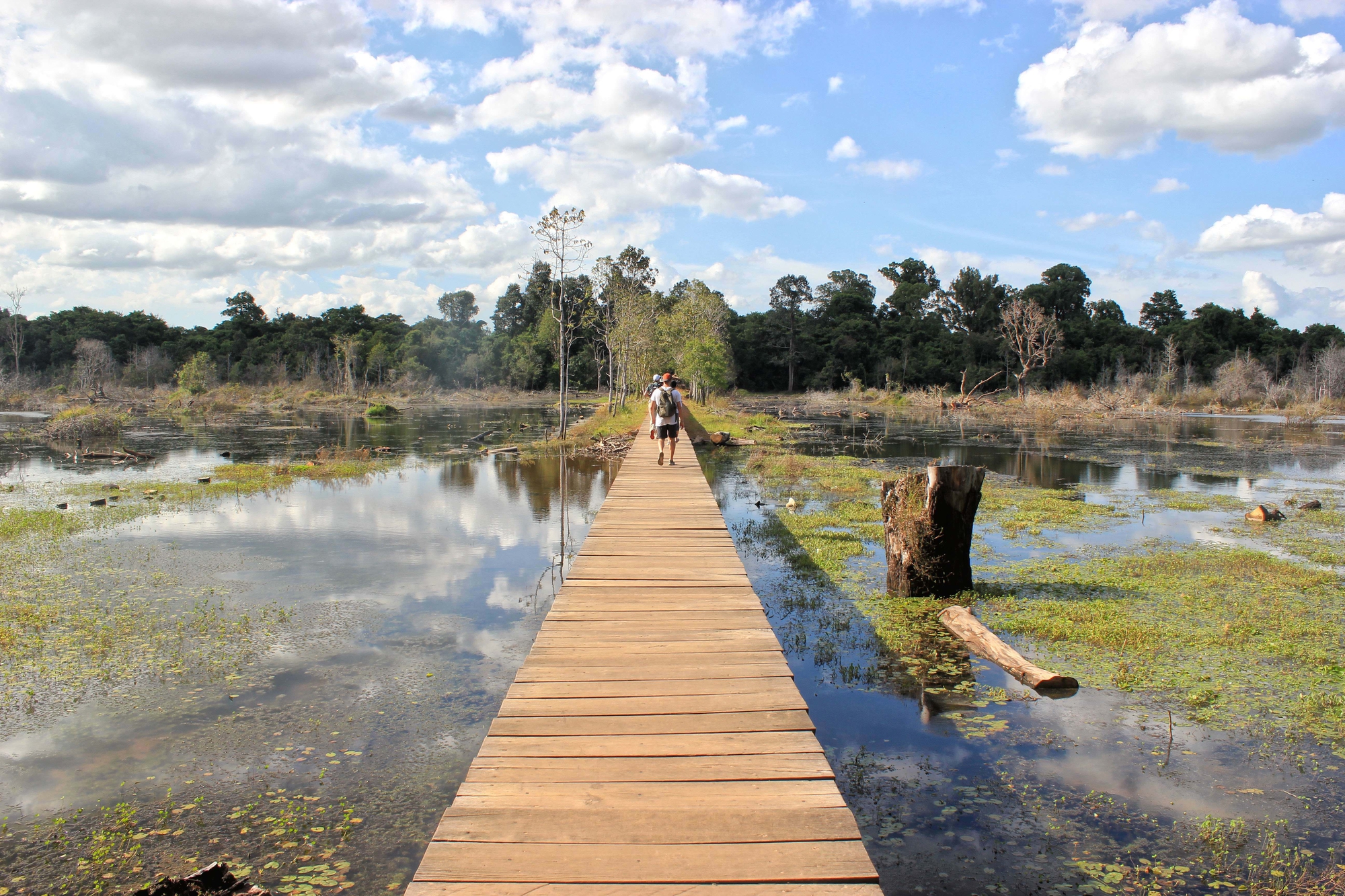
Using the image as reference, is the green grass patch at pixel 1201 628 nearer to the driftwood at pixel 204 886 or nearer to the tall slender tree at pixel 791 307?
the driftwood at pixel 204 886

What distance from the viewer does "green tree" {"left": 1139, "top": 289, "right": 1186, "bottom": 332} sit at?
231 ft

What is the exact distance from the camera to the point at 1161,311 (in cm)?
7075

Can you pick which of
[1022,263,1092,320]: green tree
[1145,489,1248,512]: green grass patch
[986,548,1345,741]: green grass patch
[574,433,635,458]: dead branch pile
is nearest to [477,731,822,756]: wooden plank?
[986,548,1345,741]: green grass patch

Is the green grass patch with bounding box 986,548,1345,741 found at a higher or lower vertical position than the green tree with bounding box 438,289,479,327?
Answer: lower

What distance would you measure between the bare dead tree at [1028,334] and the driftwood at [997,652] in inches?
1893

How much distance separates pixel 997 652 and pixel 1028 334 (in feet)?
201

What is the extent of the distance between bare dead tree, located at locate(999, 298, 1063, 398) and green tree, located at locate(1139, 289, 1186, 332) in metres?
9.47

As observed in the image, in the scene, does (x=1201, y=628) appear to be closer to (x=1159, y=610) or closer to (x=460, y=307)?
(x=1159, y=610)

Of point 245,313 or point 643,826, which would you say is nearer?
point 643,826

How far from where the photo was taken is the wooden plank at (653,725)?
3.76m

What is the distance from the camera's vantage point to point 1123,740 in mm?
5316

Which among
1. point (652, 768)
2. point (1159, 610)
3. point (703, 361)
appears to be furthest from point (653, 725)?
point (703, 361)

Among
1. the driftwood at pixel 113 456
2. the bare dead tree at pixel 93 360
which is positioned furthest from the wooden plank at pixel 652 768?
the bare dead tree at pixel 93 360

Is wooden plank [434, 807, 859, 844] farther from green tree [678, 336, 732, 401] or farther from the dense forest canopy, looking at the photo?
the dense forest canopy
